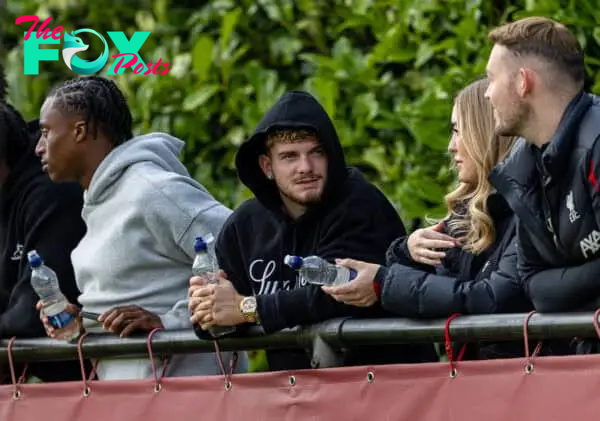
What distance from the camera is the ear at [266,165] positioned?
5.55m

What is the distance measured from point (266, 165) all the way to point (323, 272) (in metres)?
0.63

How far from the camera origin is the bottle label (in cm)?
569

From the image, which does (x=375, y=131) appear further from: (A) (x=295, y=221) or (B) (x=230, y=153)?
(A) (x=295, y=221)

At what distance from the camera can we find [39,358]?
5738 mm

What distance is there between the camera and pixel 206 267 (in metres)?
5.33

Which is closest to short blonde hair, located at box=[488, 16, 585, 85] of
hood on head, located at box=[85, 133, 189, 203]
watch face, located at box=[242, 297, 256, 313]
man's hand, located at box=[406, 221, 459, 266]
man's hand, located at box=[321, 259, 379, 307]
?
man's hand, located at box=[406, 221, 459, 266]

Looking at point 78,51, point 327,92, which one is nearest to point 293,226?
point 327,92

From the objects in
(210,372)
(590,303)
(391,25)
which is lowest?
(210,372)

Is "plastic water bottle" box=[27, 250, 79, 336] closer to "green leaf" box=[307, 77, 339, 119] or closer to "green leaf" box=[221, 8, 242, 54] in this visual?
"green leaf" box=[307, 77, 339, 119]

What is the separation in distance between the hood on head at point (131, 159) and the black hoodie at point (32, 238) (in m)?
0.27

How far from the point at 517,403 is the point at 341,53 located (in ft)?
11.0

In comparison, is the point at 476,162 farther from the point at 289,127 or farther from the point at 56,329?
the point at 56,329

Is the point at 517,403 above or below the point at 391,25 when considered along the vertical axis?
below

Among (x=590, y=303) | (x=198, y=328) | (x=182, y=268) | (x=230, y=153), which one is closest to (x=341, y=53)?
(x=230, y=153)
